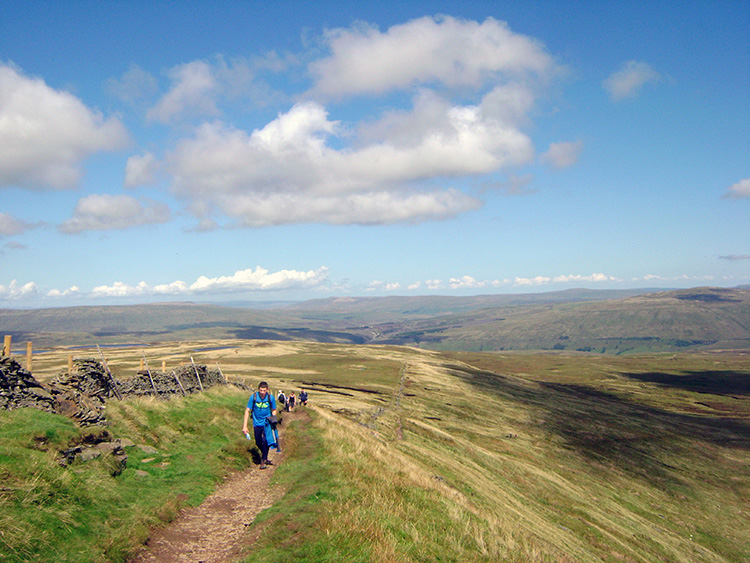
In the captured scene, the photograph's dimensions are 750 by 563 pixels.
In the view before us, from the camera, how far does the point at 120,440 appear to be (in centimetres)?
1839

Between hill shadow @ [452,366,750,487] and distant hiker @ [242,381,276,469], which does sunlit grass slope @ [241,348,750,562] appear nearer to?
hill shadow @ [452,366,750,487]

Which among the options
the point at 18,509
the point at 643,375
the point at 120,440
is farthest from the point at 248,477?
the point at 643,375

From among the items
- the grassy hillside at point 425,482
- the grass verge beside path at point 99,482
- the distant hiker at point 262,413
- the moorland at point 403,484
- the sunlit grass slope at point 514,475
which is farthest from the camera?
the distant hiker at point 262,413

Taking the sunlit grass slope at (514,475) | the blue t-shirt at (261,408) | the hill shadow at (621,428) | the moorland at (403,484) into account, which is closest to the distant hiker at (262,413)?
the blue t-shirt at (261,408)

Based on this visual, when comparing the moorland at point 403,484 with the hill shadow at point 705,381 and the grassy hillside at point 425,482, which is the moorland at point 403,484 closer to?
the grassy hillside at point 425,482

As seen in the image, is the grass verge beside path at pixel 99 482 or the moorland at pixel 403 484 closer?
the grass verge beside path at pixel 99 482

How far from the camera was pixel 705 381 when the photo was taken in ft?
573

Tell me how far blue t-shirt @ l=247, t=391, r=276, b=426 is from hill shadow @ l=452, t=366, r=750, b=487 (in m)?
56.3

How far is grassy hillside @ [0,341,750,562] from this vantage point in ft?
37.4

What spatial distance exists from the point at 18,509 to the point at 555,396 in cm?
12018

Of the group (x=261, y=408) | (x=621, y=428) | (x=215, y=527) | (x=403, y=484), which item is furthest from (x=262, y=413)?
(x=621, y=428)

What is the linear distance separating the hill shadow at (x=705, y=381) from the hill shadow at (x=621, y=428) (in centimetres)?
5203

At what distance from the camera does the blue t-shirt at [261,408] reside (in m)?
19.3

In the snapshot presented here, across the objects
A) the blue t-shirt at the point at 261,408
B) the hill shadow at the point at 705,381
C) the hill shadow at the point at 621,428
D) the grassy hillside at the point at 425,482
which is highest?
the blue t-shirt at the point at 261,408
